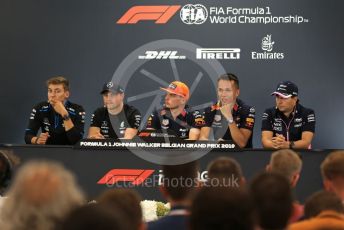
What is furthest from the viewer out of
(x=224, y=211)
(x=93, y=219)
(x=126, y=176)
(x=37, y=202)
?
(x=126, y=176)

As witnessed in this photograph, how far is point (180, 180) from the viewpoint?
3.23 m

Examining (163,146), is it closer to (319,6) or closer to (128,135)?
(128,135)

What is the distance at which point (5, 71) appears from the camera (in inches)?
355

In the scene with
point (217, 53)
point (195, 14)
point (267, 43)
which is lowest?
point (217, 53)

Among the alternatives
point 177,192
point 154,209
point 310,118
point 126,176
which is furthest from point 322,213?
point 310,118

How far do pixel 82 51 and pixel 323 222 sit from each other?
21.4 ft

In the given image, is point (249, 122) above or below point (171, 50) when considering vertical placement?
below

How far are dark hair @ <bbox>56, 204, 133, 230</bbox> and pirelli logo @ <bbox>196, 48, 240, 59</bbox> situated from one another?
6.88 meters

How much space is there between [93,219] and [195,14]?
712cm

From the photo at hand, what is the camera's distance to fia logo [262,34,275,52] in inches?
336

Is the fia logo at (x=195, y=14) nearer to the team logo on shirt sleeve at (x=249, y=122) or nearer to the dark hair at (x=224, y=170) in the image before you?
the team logo on shirt sleeve at (x=249, y=122)

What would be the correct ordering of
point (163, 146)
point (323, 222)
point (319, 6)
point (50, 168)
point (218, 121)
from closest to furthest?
point (50, 168) → point (323, 222) → point (163, 146) → point (218, 121) → point (319, 6)

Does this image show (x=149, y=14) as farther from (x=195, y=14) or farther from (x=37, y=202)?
(x=37, y=202)

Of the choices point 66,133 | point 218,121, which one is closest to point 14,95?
point 66,133
